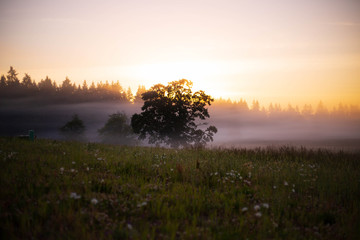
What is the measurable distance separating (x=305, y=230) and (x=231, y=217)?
58.7 inches

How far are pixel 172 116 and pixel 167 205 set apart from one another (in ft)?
88.1

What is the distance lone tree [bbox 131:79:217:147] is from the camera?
102 ft

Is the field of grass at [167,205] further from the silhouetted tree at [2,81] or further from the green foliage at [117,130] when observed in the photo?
the silhouetted tree at [2,81]

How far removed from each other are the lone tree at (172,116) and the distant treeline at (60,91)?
9250 centimetres

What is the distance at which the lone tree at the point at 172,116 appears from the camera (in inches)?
1222

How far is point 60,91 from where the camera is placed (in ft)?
421

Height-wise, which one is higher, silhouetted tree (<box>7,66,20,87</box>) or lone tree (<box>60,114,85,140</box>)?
silhouetted tree (<box>7,66,20,87</box>)

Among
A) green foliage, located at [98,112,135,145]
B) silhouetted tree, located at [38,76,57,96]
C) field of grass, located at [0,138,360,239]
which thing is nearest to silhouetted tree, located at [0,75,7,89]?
silhouetted tree, located at [38,76,57,96]

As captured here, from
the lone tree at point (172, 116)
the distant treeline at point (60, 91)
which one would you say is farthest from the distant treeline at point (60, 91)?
the lone tree at point (172, 116)

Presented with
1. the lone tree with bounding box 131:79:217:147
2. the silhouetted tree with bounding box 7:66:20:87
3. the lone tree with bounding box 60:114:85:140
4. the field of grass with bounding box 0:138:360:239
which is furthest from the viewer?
the silhouetted tree with bounding box 7:66:20:87

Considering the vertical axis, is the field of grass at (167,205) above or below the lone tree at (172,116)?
below

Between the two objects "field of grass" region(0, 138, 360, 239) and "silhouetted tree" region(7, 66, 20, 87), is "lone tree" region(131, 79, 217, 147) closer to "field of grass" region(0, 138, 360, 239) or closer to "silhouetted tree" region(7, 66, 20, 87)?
"field of grass" region(0, 138, 360, 239)

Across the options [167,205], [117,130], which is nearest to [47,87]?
[117,130]

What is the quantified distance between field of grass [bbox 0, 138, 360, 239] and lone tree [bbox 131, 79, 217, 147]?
76.7 feet
